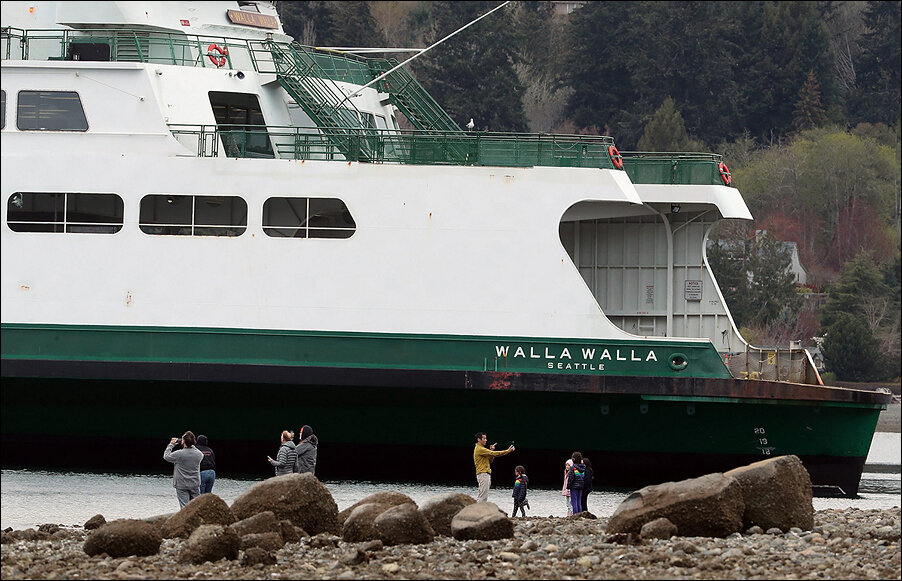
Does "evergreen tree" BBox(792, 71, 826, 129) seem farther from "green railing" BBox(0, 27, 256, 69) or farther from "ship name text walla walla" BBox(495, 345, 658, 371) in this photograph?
"ship name text walla walla" BBox(495, 345, 658, 371)

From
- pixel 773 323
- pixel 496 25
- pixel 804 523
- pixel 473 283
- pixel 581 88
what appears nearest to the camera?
pixel 804 523

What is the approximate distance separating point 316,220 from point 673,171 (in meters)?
5.16

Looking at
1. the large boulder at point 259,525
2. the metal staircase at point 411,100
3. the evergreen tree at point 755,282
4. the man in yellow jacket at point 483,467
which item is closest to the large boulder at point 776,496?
the man in yellow jacket at point 483,467

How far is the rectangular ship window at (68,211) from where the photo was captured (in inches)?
872

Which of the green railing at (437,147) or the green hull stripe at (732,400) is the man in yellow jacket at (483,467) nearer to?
the green hull stripe at (732,400)

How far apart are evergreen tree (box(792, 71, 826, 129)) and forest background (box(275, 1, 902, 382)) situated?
0.06 m

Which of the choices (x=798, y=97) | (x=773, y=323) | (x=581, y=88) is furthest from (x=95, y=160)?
(x=798, y=97)

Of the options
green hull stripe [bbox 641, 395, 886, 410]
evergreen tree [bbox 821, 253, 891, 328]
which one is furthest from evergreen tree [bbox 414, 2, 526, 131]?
green hull stripe [bbox 641, 395, 886, 410]

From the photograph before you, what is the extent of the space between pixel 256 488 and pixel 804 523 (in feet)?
17.2

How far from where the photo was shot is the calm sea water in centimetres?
1916

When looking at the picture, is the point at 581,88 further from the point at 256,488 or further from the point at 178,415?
the point at 256,488

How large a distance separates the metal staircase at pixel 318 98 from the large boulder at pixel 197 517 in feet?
26.9

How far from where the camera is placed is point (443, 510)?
15.3 m

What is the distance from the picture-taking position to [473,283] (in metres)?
22.0
